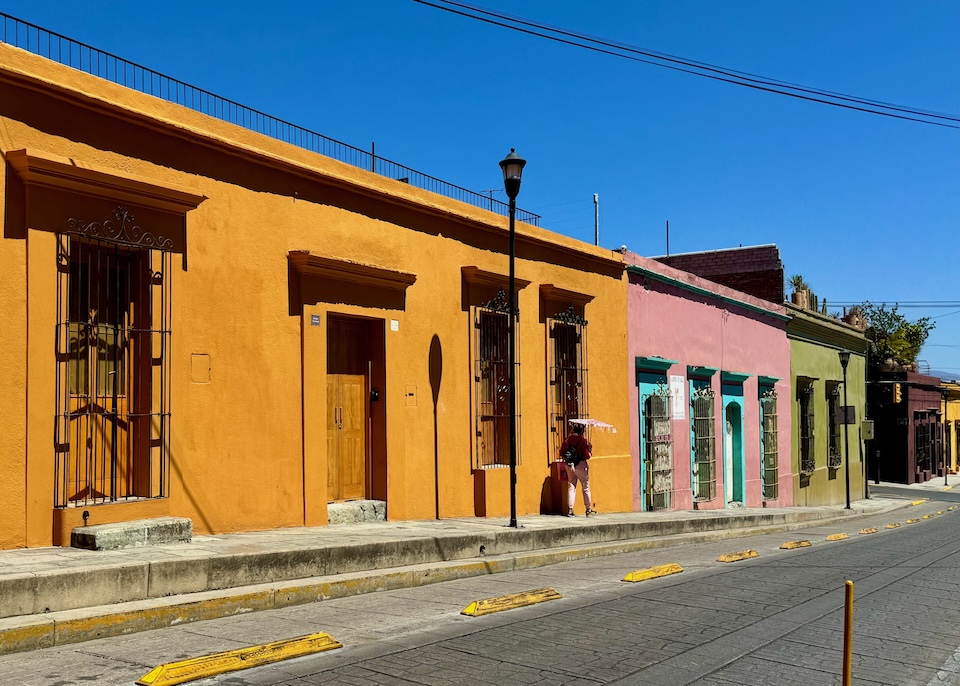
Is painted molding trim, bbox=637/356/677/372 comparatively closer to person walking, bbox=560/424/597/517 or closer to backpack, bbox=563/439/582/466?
person walking, bbox=560/424/597/517

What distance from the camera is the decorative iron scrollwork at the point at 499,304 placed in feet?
49.2

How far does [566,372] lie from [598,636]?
1024 cm

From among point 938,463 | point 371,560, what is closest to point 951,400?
point 938,463

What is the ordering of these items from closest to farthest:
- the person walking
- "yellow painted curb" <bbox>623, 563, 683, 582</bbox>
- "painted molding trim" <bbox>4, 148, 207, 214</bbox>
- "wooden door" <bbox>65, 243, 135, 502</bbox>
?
1. "painted molding trim" <bbox>4, 148, 207, 214</bbox>
2. "wooden door" <bbox>65, 243, 135, 502</bbox>
3. "yellow painted curb" <bbox>623, 563, 683, 582</bbox>
4. the person walking

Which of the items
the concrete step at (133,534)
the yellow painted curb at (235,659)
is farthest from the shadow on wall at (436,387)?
the yellow painted curb at (235,659)

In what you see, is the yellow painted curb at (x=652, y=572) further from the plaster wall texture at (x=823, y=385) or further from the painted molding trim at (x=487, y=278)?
the plaster wall texture at (x=823, y=385)

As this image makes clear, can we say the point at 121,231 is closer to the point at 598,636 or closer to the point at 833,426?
the point at 598,636

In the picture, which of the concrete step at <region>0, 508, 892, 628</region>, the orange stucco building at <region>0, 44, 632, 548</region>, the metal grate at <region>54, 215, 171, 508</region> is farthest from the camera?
the metal grate at <region>54, 215, 171, 508</region>

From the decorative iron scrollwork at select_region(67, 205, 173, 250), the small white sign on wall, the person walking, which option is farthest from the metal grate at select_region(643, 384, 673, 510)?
the decorative iron scrollwork at select_region(67, 205, 173, 250)

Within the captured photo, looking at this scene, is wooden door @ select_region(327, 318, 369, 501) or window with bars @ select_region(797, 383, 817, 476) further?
window with bars @ select_region(797, 383, 817, 476)

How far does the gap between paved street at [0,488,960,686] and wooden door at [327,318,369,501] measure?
2782 mm

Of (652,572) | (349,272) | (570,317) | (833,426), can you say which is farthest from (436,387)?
(833,426)

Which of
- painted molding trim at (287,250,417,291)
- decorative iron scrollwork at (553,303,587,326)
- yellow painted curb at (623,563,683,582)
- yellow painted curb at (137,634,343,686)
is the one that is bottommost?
yellow painted curb at (623,563,683,582)

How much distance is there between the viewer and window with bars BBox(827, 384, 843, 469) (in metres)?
31.7
